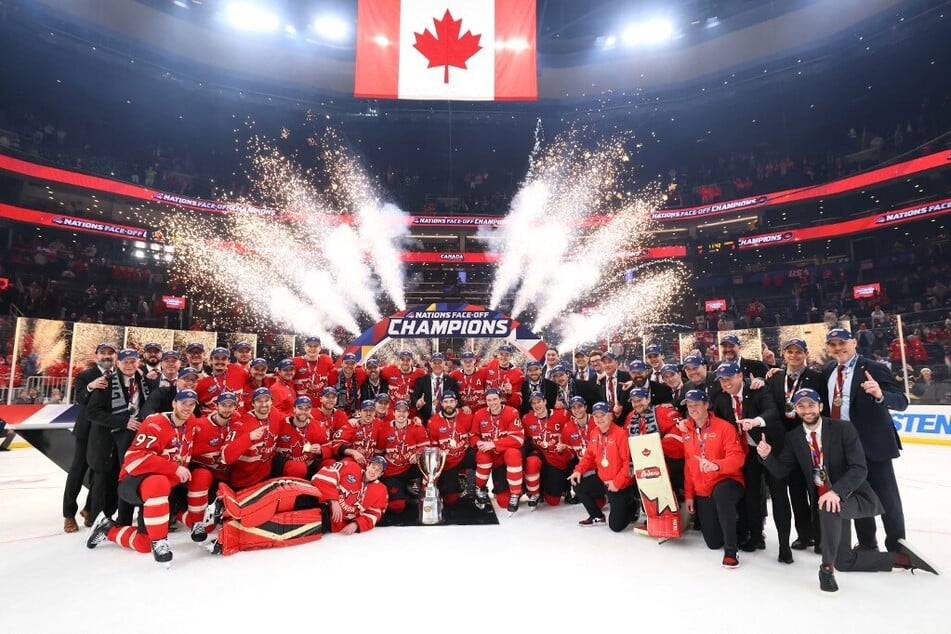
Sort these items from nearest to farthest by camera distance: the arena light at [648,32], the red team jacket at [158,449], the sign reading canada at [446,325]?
the red team jacket at [158,449] < the sign reading canada at [446,325] < the arena light at [648,32]

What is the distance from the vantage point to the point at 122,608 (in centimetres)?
344

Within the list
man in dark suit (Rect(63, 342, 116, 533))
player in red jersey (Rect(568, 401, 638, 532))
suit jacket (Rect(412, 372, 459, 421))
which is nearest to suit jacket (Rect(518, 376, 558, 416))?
suit jacket (Rect(412, 372, 459, 421))

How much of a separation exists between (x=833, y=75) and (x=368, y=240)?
2647 cm

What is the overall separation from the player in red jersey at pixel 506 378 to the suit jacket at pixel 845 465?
4.26 metres

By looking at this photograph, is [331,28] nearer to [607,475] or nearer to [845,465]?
[607,475]

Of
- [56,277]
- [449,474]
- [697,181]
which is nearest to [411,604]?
[449,474]

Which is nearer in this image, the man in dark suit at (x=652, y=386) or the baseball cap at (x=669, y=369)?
the baseball cap at (x=669, y=369)

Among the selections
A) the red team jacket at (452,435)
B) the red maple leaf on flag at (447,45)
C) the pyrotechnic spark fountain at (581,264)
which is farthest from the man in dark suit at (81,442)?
the pyrotechnic spark fountain at (581,264)

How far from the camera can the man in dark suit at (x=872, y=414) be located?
4.12 metres

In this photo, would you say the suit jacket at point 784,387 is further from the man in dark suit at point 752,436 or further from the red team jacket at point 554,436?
the red team jacket at point 554,436

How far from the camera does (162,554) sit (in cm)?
428

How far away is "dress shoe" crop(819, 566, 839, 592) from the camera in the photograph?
3.62 metres

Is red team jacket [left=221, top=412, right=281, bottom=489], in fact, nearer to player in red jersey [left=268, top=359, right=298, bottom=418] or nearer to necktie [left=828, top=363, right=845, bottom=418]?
player in red jersey [left=268, top=359, right=298, bottom=418]

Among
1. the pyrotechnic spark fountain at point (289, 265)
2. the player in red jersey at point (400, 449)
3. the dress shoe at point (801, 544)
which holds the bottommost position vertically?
the dress shoe at point (801, 544)
